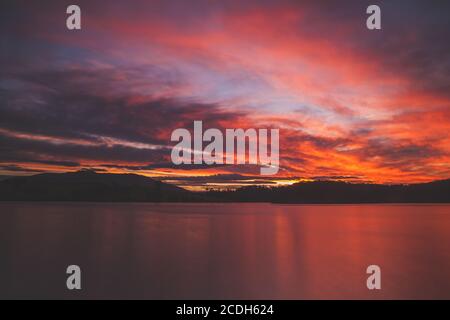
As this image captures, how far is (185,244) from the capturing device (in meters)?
33.6

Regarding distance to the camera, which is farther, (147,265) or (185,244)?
(185,244)

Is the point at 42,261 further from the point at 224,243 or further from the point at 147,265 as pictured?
the point at 224,243
